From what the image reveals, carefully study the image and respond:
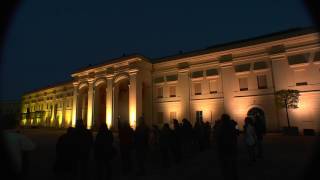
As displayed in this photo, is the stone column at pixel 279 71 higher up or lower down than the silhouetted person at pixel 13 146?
higher up

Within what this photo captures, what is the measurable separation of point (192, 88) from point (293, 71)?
1228cm

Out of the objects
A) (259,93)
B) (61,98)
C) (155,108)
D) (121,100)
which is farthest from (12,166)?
(61,98)

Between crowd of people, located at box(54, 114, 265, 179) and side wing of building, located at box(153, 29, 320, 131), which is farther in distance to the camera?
side wing of building, located at box(153, 29, 320, 131)

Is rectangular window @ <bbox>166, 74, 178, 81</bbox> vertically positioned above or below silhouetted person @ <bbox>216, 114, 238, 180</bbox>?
above

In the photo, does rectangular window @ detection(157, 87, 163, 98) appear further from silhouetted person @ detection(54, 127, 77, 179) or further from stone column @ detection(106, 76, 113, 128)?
silhouetted person @ detection(54, 127, 77, 179)

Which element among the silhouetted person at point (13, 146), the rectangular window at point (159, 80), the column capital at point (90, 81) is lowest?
the silhouetted person at point (13, 146)

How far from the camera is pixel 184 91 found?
98.1ft

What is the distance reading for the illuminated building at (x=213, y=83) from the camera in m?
22.5

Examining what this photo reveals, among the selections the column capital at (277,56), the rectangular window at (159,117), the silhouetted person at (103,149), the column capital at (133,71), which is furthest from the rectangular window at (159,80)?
the silhouetted person at (103,149)

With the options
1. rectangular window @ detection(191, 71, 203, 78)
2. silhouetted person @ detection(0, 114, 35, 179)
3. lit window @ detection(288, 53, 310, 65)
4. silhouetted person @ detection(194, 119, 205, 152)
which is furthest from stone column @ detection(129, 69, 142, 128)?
silhouetted person @ detection(0, 114, 35, 179)

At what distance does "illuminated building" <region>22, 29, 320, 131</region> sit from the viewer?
2250cm

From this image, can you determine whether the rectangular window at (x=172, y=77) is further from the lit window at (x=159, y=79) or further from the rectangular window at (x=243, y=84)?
the rectangular window at (x=243, y=84)

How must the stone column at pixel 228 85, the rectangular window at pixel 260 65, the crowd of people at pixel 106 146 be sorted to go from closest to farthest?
the crowd of people at pixel 106 146, the rectangular window at pixel 260 65, the stone column at pixel 228 85

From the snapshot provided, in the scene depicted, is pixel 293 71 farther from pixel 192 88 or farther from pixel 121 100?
pixel 121 100
